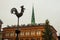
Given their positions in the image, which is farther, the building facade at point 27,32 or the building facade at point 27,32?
the building facade at point 27,32

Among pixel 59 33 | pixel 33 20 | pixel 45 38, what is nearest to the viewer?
pixel 45 38

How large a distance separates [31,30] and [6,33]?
15.0 metres

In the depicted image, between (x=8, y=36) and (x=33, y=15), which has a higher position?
(x=33, y=15)

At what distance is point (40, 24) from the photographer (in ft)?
433

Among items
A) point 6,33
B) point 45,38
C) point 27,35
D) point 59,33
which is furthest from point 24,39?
point 45,38

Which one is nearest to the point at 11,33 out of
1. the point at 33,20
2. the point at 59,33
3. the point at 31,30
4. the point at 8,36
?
the point at 8,36

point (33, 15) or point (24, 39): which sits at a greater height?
point (33, 15)

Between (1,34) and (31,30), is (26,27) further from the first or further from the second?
(1,34)

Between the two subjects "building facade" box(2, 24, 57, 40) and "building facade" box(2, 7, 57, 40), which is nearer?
"building facade" box(2, 7, 57, 40)

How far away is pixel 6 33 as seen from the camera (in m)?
137

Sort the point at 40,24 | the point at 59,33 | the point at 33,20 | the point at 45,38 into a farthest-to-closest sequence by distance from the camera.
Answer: the point at 59,33 < the point at 33,20 < the point at 40,24 < the point at 45,38

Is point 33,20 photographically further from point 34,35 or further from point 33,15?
point 34,35

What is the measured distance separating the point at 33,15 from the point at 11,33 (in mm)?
29834

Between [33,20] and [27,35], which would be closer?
[27,35]
